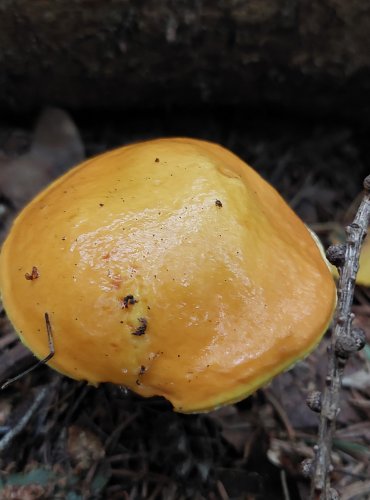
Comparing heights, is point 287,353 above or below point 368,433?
above

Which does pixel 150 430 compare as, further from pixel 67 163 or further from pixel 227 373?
pixel 67 163

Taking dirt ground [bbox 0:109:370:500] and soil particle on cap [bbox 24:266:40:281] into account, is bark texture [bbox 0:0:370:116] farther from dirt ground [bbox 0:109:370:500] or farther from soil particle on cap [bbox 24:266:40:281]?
soil particle on cap [bbox 24:266:40:281]

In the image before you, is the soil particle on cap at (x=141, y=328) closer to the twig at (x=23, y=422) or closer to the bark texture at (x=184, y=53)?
the twig at (x=23, y=422)

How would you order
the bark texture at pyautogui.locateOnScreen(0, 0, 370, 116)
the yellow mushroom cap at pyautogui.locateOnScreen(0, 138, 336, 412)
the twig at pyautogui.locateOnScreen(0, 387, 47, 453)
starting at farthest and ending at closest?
the bark texture at pyautogui.locateOnScreen(0, 0, 370, 116) < the twig at pyautogui.locateOnScreen(0, 387, 47, 453) < the yellow mushroom cap at pyautogui.locateOnScreen(0, 138, 336, 412)

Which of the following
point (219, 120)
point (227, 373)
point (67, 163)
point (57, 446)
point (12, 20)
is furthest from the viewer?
point (219, 120)

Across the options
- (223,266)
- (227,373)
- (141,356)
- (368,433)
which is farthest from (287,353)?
(368,433)

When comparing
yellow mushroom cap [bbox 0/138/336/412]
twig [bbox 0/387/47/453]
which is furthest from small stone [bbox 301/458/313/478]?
twig [bbox 0/387/47/453]

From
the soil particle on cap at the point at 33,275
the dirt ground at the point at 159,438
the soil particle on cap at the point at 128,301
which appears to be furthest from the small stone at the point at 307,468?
the soil particle on cap at the point at 33,275
